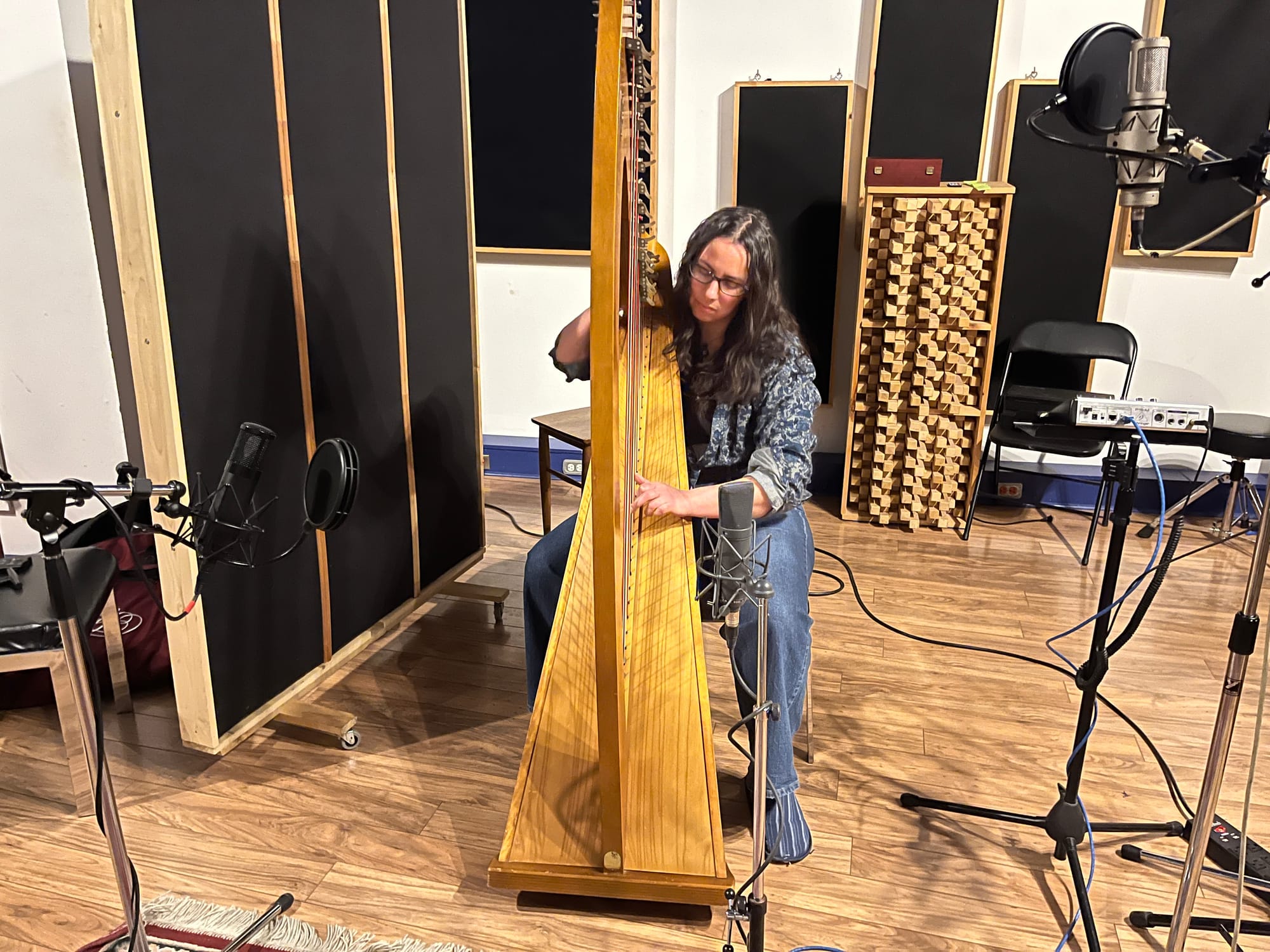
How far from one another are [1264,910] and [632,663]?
122 cm

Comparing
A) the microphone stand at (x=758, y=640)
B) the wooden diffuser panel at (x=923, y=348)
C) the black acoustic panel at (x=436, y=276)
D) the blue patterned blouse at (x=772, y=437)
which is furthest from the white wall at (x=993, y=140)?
the microphone stand at (x=758, y=640)

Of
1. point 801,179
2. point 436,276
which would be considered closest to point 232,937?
point 436,276

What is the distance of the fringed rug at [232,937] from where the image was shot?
1.47 m

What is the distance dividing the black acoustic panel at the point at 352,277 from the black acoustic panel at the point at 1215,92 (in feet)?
8.97

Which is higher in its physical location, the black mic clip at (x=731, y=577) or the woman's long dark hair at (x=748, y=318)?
the woman's long dark hair at (x=748, y=318)

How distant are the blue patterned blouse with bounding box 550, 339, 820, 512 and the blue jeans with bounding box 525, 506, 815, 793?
88 millimetres

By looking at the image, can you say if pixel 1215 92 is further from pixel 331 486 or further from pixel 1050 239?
pixel 331 486

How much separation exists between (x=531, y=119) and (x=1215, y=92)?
2.52m

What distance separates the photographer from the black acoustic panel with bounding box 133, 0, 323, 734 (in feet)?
→ 5.15

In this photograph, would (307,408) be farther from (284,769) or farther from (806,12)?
(806,12)

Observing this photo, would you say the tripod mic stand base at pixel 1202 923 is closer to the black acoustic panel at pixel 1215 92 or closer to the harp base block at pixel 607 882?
the harp base block at pixel 607 882

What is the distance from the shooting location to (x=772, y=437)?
1.83m

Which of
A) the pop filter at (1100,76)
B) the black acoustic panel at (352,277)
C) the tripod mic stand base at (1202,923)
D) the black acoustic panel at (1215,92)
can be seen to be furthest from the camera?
the black acoustic panel at (1215,92)

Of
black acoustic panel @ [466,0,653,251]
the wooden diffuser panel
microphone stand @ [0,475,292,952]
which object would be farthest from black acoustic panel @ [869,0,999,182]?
microphone stand @ [0,475,292,952]
